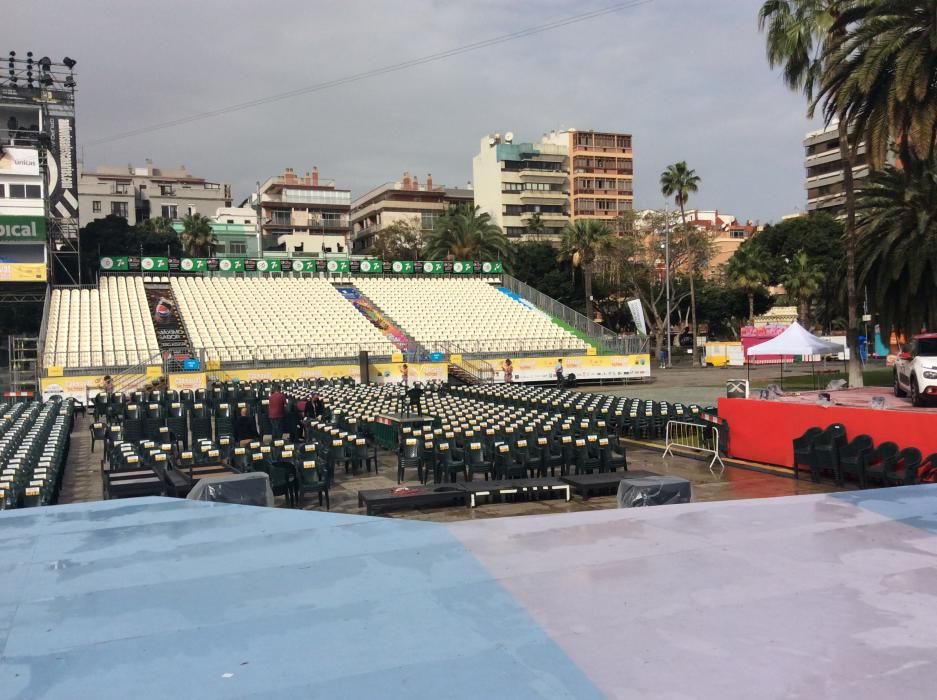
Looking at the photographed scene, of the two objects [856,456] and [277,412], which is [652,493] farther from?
[277,412]

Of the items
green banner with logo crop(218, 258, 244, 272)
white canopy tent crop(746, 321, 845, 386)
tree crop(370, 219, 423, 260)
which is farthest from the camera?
tree crop(370, 219, 423, 260)

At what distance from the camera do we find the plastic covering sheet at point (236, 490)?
30.0 feet

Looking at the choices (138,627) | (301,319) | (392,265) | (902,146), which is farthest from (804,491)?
(392,265)

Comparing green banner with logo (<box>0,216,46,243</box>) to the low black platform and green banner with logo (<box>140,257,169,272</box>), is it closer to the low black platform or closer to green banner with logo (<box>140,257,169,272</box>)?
green banner with logo (<box>140,257,169,272</box>)

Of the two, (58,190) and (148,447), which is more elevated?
(58,190)

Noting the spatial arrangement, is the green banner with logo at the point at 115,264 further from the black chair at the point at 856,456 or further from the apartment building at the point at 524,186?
the apartment building at the point at 524,186

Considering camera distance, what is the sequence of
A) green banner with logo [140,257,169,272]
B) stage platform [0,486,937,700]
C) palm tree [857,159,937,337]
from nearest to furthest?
stage platform [0,486,937,700] < palm tree [857,159,937,337] < green banner with logo [140,257,169,272]

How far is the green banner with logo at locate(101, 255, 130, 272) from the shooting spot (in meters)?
50.7

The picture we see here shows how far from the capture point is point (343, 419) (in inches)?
862

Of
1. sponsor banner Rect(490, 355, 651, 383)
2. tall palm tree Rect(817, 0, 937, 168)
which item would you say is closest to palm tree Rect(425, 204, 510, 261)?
sponsor banner Rect(490, 355, 651, 383)

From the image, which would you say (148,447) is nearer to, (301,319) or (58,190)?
(301,319)

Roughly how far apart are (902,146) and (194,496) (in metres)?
22.5

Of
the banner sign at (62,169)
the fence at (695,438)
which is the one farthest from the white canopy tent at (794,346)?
the banner sign at (62,169)

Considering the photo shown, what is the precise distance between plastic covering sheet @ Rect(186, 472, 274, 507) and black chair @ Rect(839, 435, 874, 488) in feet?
32.6
